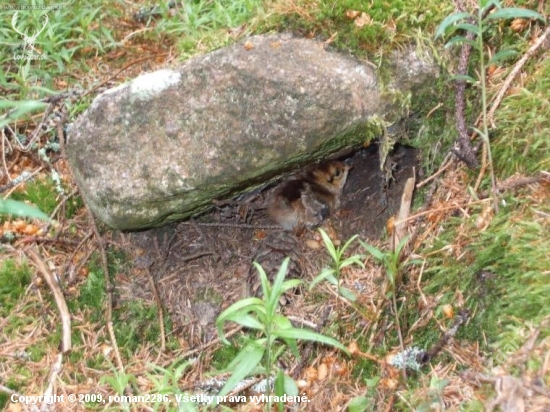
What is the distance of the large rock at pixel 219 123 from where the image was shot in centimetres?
300

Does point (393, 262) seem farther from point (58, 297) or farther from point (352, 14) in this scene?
point (58, 297)

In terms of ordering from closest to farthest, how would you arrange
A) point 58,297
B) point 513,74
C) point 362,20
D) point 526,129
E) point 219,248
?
point 526,129 → point 513,74 → point 362,20 → point 58,297 → point 219,248

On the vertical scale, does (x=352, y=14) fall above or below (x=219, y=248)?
above

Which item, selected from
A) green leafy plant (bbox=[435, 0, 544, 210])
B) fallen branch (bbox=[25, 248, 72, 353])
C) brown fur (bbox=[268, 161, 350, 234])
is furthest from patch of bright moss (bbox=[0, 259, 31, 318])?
green leafy plant (bbox=[435, 0, 544, 210])

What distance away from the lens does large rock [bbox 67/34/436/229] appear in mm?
3002

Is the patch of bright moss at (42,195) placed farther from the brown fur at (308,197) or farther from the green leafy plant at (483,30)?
the green leafy plant at (483,30)

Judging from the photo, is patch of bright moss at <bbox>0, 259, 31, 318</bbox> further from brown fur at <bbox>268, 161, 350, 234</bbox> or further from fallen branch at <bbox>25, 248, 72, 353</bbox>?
brown fur at <bbox>268, 161, 350, 234</bbox>

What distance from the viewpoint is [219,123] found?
9.98ft

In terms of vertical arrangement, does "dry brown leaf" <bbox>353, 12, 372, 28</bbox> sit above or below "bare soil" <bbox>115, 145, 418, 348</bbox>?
above

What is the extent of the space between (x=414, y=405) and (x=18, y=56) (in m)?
3.92

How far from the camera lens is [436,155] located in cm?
315

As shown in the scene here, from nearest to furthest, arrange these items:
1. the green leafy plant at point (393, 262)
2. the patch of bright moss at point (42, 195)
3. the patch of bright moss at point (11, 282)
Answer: the green leafy plant at point (393, 262), the patch of bright moss at point (11, 282), the patch of bright moss at point (42, 195)

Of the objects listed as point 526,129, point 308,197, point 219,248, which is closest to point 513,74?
point 526,129

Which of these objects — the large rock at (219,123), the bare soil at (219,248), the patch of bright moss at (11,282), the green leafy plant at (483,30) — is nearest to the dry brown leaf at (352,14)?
the large rock at (219,123)
